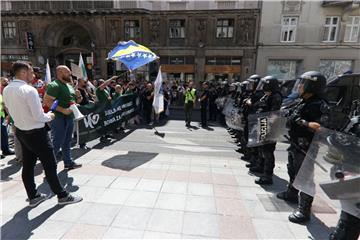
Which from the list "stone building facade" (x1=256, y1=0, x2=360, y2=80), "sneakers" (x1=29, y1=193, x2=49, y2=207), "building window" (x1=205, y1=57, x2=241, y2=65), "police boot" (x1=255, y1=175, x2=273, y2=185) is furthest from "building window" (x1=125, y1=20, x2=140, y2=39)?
"sneakers" (x1=29, y1=193, x2=49, y2=207)

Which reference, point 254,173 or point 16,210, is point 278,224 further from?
point 16,210

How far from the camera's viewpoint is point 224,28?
62.6 ft

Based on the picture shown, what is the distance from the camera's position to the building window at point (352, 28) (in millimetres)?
17625

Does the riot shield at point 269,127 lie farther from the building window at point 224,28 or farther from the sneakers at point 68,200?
the building window at point 224,28

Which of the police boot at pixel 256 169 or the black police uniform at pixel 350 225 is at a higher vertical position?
the black police uniform at pixel 350 225

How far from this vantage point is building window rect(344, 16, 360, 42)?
17.6 metres

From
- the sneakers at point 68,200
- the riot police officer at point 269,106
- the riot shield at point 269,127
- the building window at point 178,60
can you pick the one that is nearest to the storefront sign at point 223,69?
the building window at point 178,60

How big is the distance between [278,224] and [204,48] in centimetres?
1790

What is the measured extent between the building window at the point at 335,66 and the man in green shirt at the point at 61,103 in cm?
1996

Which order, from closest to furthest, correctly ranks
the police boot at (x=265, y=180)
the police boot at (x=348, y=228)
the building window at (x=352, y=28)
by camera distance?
the police boot at (x=348, y=228) → the police boot at (x=265, y=180) → the building window at (x=352, y=28)

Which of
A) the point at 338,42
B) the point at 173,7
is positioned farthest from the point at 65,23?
the point at 338,42

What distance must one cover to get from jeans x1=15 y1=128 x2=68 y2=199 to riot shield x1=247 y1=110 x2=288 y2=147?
3176 millimetres

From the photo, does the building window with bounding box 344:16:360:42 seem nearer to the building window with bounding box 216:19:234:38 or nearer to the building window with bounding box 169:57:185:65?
the building window with bounding box 216:19:234:38

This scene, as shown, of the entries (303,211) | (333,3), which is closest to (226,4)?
(333,3)
